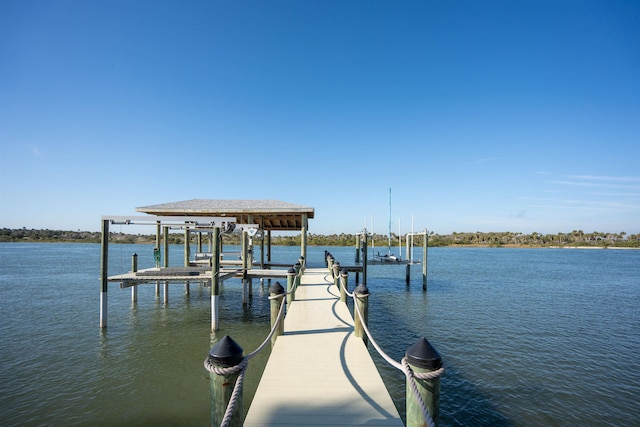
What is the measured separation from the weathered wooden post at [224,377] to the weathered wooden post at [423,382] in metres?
1.61

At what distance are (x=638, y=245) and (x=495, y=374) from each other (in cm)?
16315

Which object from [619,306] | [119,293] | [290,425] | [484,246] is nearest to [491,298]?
[619,306]

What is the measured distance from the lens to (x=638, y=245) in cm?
12262

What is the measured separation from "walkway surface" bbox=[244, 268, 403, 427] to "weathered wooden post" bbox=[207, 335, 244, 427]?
3.23 feet

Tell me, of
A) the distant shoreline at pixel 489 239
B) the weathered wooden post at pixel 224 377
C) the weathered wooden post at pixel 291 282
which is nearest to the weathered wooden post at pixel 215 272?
the weathered wooden post at pixel 291 282

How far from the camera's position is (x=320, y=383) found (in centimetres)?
486

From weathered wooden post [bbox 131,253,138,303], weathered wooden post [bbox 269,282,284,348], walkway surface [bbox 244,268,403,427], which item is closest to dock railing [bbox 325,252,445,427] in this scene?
walkway surface [bbox 244,268,403,427]

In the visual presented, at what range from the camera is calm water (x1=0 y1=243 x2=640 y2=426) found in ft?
24.0

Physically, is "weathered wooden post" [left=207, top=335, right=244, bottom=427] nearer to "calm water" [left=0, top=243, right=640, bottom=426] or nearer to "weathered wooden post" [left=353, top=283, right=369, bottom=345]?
"weathered wooden post" [left=353, top=283, right=369, bottom=345]

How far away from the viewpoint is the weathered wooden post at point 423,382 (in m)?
2.98

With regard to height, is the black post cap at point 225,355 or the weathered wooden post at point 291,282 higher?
the black post cap at point 225,355

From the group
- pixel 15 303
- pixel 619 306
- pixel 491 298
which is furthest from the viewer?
pixel 491 298

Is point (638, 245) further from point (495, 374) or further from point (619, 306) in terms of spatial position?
point (495, 374)

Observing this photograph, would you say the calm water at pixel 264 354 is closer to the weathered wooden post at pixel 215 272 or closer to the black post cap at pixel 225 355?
the weathered wooden post at pixel 215 272
